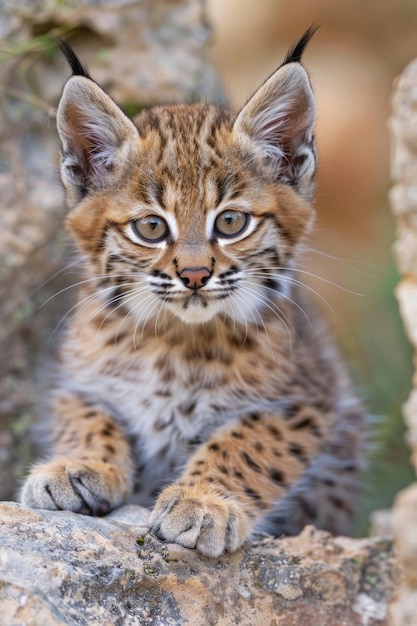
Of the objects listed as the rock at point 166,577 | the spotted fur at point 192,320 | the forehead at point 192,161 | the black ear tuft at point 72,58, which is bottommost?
the rock at point 166,577

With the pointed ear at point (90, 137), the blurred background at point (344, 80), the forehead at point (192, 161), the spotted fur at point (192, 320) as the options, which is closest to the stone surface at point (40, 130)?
the spotted fur at point (192, 320)

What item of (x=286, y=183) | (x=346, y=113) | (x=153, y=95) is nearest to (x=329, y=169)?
(x=346, y=113)

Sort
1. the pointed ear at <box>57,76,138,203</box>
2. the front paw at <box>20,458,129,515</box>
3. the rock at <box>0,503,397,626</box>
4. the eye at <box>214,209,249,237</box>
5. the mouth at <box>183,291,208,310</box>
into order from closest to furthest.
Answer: the rock at <box>0,503,397,626</box>
the front paw at <box>20,458,129,515</box>
the mouth at <box>183,291,208,310</box>
the eye at <box>214,209,249,237</box>
the pointed ear at <box>57,76,138,203</box>

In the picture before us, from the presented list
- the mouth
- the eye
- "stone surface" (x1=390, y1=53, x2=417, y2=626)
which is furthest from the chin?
"stone surface" (x1=390, y1=53, x2=417, y2=626)

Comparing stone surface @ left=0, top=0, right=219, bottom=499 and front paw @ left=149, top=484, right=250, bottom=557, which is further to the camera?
stone surface @ left=0, top=0, right=219, bottom=499

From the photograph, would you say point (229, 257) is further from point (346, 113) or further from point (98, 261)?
point (346, 113)

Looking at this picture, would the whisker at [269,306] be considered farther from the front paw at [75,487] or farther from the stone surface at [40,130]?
the stone surface at [40,130]

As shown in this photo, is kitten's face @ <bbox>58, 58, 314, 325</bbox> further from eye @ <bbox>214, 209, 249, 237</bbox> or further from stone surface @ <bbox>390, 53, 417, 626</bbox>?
stone surface @ <bbox>390, 53, 417, 626</bbox>

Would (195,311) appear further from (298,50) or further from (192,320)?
(298,50)
